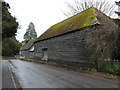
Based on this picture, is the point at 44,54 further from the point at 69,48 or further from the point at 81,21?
the point at 81,21

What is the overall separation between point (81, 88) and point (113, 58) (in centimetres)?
680

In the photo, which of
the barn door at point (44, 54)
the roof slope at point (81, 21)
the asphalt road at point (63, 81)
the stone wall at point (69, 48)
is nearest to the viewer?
the asphalt road at point (63, 81)

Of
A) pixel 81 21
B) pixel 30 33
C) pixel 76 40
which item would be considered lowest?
pixel 76 40

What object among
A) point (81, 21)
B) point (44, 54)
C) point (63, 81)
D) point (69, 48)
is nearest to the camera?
point (63, 81)

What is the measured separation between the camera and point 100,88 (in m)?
6.66

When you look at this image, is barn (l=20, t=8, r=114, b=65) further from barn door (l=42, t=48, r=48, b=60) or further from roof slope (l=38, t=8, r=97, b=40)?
barn door (l=42, t=48, r=48, b=60)

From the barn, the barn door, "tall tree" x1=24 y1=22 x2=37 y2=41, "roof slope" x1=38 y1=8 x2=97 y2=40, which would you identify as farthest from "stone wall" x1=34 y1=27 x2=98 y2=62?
"tall tree" x1=24 y1=22 x2=37 y2=41

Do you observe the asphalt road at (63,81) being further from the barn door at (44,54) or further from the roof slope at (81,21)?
the barn door at (44,54)

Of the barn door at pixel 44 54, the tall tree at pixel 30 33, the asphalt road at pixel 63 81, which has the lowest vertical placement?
the asphalt road at pixel 63 81

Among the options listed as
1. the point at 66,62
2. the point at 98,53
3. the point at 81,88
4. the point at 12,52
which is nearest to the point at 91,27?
the point at 98,53

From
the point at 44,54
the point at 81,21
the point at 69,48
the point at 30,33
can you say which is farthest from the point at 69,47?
the point at 30,33

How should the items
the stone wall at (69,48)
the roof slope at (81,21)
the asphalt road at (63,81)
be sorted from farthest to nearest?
the roof slope at (81,21) < the stone wall at (69,48) < the asphalt road at (63,81)

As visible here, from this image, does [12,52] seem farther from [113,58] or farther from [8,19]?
[113,58]

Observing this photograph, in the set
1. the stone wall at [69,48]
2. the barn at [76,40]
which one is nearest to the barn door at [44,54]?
the stone wall at [69,48]
